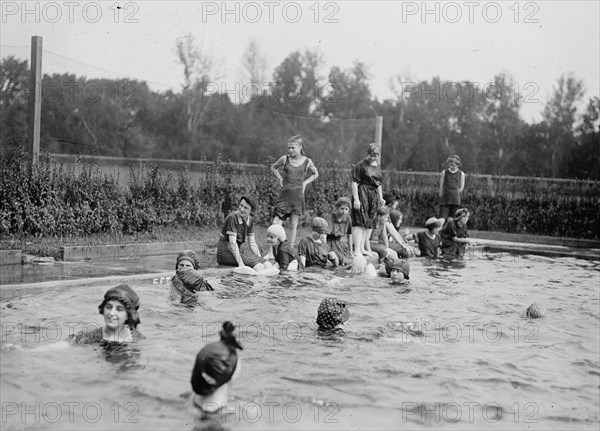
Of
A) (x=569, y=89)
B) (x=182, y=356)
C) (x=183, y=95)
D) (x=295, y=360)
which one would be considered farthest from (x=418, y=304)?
(x=569, y=89)

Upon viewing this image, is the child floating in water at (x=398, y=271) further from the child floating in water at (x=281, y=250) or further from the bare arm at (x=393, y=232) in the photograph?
the bare arm at (x=393, y=232)

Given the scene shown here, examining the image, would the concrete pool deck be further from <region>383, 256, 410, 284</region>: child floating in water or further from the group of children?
<region>383, 256, 410, 284</region>: child floating in water

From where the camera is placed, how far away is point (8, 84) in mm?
14125

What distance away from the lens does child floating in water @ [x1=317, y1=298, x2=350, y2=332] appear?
29.6 ft

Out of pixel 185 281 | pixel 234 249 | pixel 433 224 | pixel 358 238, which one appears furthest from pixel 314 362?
pixel 433 224

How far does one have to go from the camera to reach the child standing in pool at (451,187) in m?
18.1

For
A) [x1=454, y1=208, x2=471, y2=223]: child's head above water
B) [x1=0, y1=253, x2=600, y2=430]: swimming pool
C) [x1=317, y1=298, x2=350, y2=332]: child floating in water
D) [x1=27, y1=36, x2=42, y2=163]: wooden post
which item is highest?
[x1=27, y1=36, x2=42, y2=163]: wooden post

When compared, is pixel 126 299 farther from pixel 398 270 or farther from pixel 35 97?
pixel 35 97

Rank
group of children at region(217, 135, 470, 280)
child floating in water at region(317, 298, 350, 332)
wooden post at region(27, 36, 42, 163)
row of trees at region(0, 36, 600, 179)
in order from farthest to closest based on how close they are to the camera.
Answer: row of trees at region(0, 36, 600, 179), wooden post at region(27, 36, 42, 163), group of children at region(217, 135, 470, 280), child floating in water at region(317, 298, 350, 332)

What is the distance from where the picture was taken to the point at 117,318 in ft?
24.6

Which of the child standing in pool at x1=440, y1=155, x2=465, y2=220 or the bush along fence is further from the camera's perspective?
the child standing in pool at x1=440, y1=155, x2=465, y2=220

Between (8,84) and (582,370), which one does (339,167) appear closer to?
(8,84)

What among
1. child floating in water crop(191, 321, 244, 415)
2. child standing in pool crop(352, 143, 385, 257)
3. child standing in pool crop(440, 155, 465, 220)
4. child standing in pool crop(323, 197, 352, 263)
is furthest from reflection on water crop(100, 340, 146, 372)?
child standing in pool crop(440, 155, 465, 220)

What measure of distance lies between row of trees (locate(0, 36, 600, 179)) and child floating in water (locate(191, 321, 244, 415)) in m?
9.37
